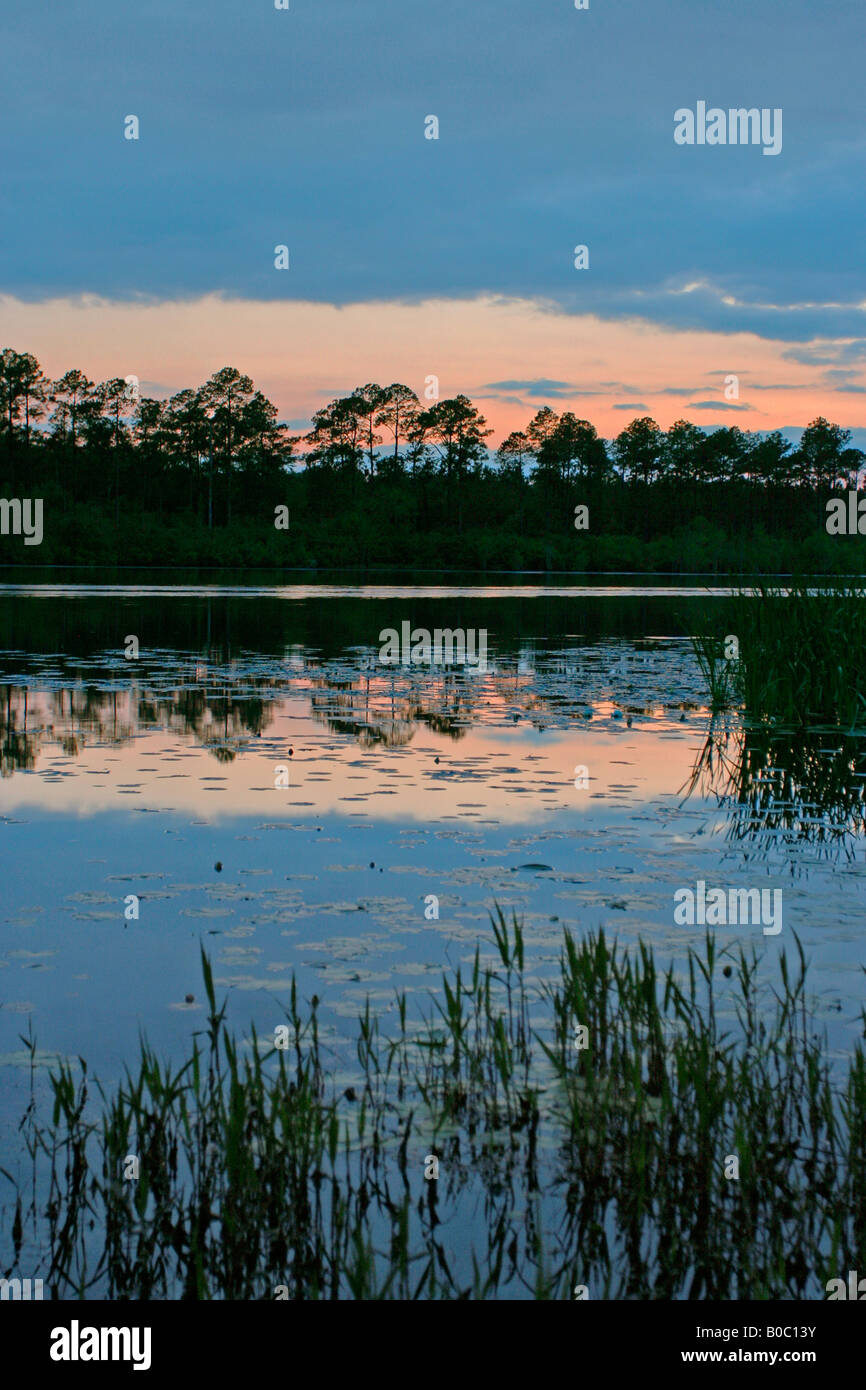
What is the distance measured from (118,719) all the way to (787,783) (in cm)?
858

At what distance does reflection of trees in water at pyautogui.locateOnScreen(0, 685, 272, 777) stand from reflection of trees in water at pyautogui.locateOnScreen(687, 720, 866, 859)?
18.0ft

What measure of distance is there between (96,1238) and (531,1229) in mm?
1509

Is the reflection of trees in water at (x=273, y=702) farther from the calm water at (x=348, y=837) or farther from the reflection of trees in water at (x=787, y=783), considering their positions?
the reflection of trees in water at (x=787, y=783)

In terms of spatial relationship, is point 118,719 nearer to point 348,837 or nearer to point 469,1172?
point 348,837

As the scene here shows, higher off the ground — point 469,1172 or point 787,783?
point 787,783

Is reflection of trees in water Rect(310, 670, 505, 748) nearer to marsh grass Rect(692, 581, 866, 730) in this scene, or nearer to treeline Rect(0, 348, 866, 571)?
marsh grass Rect(692, 581, 866, 730)

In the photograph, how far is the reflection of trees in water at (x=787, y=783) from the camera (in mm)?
10055

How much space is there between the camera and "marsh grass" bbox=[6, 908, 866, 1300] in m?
3.96

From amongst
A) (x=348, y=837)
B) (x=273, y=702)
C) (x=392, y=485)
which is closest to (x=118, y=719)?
(x=273, y=702)

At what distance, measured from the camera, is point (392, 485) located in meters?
125

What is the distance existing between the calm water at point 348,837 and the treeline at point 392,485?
77.2 meters

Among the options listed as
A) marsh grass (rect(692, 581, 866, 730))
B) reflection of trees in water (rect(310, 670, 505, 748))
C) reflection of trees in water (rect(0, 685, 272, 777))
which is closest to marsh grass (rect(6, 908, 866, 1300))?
reflection of trees in water (rect(0, 685, 272, 777))

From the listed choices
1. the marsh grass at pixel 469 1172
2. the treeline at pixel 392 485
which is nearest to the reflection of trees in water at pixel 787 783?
the marsh grass at pixel 469 1172

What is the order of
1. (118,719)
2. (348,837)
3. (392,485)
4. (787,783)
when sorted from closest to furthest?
(348,837), (787,783), (118,719), (392,485)
